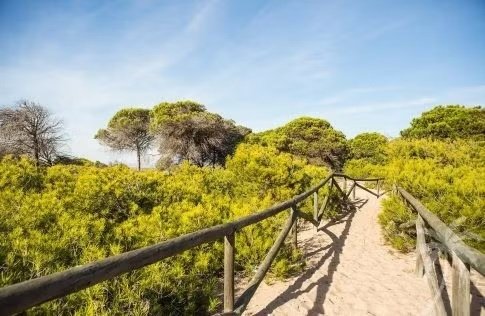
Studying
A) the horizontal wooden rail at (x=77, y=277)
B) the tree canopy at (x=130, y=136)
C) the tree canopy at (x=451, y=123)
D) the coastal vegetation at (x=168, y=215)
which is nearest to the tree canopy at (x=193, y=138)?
the tree canopy at (x=130, y=136)

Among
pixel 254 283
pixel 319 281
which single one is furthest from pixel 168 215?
pixel 319 281

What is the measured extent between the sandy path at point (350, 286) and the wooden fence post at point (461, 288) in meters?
1.74

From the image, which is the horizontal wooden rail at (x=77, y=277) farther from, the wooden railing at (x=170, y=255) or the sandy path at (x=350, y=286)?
the sandy path at (x=350, y=286)

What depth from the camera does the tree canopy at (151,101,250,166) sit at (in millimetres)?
23250

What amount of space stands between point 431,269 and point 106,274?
12.8ft

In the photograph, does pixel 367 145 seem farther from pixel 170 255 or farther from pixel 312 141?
pixel 170 255

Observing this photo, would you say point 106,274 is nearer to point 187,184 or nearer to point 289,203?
point 289,203

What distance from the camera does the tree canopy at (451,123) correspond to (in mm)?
30156

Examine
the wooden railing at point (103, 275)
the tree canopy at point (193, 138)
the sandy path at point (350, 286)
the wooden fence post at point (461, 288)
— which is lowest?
the sandy path at point (350, 286)

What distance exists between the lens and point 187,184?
8.53 m

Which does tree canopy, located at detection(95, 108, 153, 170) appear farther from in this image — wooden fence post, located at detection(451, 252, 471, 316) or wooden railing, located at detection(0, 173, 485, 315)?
wooden fence post, located at detection(451, 252, 471, 316)

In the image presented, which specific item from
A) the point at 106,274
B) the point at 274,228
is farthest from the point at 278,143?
the point at 106,274

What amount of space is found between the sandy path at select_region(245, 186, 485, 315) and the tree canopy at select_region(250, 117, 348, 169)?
22.2 m

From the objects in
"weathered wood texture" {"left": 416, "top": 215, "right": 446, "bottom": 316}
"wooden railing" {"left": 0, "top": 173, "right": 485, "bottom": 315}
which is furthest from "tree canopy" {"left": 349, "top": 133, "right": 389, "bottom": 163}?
"wooden railing" {"left": 0, "top": 173, "right": 485, "bottom": 315}
